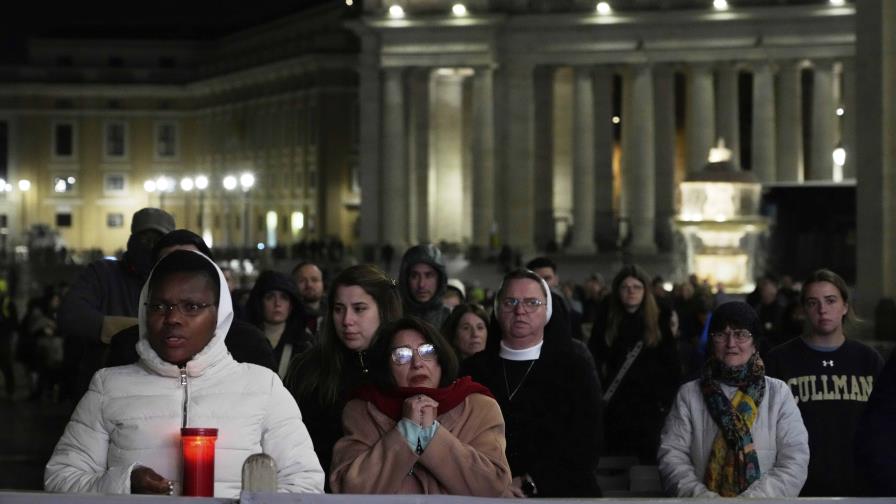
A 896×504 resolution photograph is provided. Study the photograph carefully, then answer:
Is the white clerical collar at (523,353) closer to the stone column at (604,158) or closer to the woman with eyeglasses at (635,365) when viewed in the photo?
the woman with eyeglasses at (635,365)

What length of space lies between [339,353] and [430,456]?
1.62m

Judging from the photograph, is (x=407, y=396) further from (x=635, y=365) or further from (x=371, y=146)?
(x=371, y=146)

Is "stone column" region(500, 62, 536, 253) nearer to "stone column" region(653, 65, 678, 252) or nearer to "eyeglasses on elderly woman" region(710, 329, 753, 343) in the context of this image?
"stone column" region(653, 65, 678, 252)

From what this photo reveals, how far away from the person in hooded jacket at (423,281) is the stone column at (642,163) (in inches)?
2546

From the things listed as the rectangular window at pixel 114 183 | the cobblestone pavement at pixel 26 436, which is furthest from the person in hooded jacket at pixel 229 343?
the rectangular window at pixel 114 183

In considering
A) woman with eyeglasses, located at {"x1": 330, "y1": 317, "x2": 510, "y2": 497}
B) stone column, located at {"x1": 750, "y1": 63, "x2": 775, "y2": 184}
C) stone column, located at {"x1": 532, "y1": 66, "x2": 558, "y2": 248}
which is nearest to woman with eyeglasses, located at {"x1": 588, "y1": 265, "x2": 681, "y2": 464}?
woman with eyeglasses, located at {"x1": 330, "y1": 317, "x2": 510, "y2": 497}

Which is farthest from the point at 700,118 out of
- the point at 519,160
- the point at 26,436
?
the point at 26,436

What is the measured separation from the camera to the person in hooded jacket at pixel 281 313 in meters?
14.0

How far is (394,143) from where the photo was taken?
82.9m

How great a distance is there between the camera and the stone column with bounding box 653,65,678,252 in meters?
80.5

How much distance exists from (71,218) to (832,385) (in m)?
132

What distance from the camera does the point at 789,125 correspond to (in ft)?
255

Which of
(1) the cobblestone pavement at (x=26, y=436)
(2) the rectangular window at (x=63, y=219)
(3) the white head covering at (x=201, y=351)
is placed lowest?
(1) the cobblestone pavement at (x=26, y=436)

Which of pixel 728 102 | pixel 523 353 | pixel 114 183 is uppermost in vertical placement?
pixel 728 102
